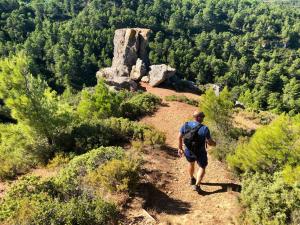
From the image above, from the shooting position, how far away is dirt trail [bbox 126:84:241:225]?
304 inches

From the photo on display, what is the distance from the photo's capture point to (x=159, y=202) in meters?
8.46

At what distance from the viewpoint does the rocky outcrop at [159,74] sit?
2925 centimetres

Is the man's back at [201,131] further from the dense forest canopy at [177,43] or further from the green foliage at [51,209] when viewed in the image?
the dense forest canopy at [177,43]

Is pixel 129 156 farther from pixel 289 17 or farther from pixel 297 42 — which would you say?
Answer: pixel 289 17

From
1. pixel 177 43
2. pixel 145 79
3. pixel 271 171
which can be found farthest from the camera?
pixel 177 43

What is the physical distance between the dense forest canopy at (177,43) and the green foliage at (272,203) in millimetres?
40253

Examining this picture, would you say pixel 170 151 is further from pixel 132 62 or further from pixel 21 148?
pixel 132 62

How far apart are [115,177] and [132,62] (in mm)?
24926

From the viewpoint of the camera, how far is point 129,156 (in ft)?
32.0

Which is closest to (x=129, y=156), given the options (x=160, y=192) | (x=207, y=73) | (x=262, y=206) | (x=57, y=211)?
(x=160, y=192)

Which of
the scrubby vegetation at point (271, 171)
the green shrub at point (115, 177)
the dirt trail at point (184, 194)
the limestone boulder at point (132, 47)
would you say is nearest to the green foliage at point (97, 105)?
the dirt trail at point (184, 194)

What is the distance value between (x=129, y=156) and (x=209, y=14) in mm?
129889

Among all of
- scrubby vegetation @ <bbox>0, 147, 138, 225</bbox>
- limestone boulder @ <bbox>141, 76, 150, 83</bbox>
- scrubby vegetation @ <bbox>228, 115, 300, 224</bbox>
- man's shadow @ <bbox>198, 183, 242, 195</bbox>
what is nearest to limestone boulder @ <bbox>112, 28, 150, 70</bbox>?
limestone boulder @ <bbox>141, 76, 150, 83</bbox>

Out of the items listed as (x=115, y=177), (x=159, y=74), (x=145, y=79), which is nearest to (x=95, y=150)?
(x=115, y=177)
